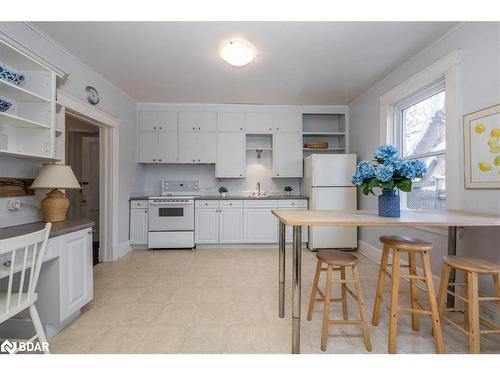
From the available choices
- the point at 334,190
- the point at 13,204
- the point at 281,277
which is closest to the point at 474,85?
the point at 334,190

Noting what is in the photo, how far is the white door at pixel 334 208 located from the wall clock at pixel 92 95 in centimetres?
329

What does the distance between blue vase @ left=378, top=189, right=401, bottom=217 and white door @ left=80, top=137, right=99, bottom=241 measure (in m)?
4.82

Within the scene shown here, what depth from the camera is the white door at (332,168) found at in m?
3.62

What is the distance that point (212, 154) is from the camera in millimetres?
4102

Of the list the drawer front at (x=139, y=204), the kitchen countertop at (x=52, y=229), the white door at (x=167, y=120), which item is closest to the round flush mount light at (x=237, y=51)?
the white door at (x=167, y=120)

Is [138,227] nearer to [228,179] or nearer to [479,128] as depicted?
[228,179]

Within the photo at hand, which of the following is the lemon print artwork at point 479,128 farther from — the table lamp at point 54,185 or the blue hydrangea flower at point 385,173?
the table lamp at point 54,185

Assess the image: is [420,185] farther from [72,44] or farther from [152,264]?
[72,44]

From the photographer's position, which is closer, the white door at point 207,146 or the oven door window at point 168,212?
the oven door window at point 168,212

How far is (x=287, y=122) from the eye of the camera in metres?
4.15

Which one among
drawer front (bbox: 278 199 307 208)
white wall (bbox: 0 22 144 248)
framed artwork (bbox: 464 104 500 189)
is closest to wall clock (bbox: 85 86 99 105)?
white wall (bbox: 0 22 144 248)

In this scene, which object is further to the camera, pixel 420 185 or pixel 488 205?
pixel 420 185
